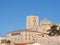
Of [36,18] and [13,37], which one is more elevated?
[36,18]

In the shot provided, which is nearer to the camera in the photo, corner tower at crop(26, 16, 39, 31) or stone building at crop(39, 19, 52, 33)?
stone building at crop(39, 19, 52, 33)

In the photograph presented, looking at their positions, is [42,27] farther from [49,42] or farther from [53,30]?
[49,42]

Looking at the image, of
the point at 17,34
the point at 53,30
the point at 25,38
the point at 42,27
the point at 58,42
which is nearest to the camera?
the point at 58,42

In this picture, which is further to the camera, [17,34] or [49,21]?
[49,21]

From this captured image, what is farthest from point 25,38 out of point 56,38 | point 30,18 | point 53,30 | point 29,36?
point 56,38

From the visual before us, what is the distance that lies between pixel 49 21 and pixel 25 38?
43.7 ft

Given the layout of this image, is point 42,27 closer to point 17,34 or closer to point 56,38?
point 17,34

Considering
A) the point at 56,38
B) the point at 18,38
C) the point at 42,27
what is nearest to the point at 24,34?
the point at 18,38

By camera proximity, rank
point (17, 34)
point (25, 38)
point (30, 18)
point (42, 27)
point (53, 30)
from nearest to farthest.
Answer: point (53, 30) < point (25, 38) < point (17, 34) < point (42, 27) < point (30, 18)

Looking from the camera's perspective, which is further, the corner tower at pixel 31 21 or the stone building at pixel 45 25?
the corner tower at pixel 31 21

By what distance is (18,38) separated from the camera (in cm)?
5478

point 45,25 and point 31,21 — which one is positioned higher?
point 31,21

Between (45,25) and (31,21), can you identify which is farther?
(31,21)

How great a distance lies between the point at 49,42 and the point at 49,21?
35.8 metres
